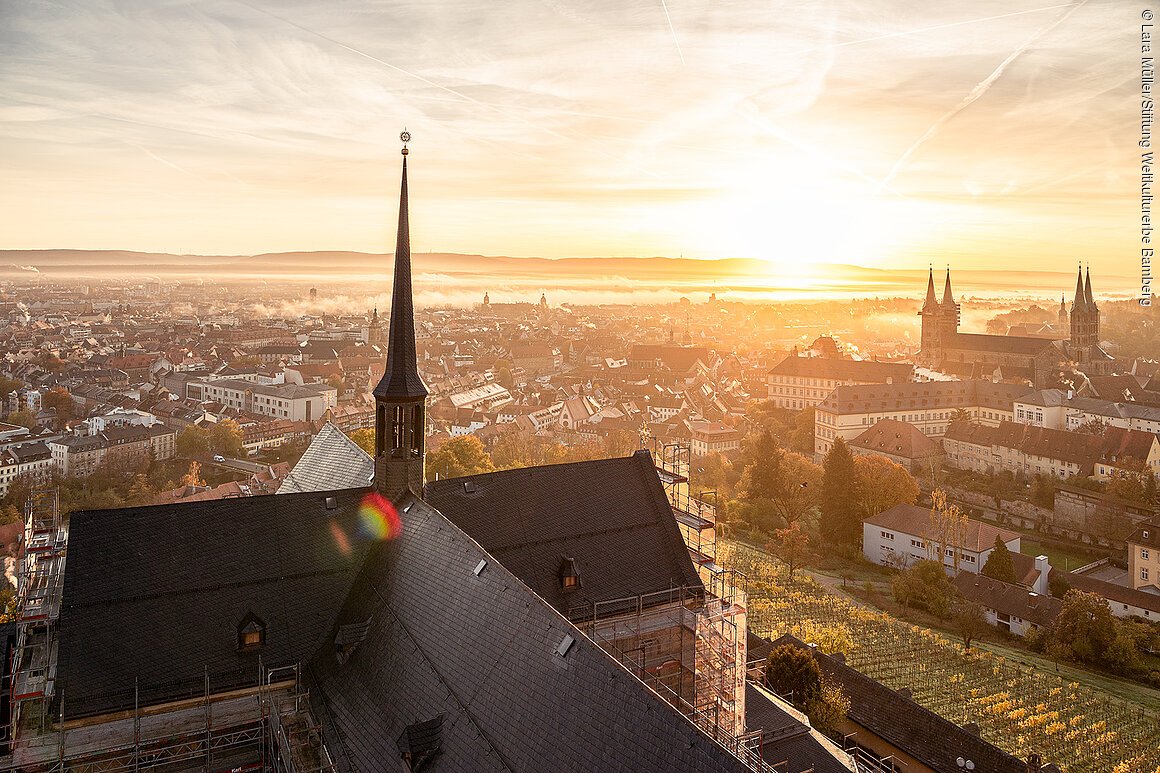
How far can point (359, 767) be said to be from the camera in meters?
16.2

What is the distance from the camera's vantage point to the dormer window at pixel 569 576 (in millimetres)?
24234

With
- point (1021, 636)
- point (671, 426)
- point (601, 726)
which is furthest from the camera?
point (671, 426)

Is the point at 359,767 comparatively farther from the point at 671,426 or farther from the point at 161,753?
the point at 671,426

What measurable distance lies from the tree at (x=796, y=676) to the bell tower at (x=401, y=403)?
753 inches

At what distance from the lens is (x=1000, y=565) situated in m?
56.9

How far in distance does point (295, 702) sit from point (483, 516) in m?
7.16

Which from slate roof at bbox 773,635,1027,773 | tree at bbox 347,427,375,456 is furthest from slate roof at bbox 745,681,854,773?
tree at bbox 347,427,375,456

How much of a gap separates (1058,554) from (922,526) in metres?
15.6

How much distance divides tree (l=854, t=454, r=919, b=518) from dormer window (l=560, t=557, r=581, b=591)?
1987 inches

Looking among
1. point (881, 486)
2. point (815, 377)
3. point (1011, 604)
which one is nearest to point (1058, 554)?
point (881, 486)

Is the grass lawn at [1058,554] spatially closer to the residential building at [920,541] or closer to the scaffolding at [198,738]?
the residential building at [920,541]

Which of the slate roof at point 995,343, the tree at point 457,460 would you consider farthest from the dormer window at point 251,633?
the slate roof at point 995,343

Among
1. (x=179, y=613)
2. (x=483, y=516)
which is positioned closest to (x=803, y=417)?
(x=483, y=516)

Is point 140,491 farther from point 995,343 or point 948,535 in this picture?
point 995,343
